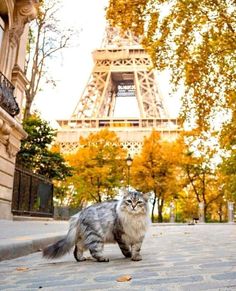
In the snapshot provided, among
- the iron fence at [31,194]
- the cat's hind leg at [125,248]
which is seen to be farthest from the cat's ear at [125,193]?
the iron fence at [31,194]

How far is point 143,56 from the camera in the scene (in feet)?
182

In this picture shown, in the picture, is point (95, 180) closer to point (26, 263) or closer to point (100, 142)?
point (100, 142)

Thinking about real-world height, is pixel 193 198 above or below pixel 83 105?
below

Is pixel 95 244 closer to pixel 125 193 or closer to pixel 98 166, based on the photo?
pixel 125 193

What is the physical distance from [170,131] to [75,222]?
1781 inches

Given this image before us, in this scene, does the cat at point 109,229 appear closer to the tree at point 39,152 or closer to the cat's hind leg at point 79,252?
the cat's hind leg at point 79,252

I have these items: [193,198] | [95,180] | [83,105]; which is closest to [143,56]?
[83,105]

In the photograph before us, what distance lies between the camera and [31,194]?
17328mm

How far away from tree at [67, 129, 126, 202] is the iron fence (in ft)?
39.0

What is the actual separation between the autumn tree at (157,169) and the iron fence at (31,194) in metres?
14.1

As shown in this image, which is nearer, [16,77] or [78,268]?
[78,268]

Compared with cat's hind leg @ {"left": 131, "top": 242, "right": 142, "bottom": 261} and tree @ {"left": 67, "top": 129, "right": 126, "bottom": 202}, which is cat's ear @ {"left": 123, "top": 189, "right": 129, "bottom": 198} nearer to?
cat's hind leg @ {"left": 131, "top": 242, "right": 142, "bottom": 261}

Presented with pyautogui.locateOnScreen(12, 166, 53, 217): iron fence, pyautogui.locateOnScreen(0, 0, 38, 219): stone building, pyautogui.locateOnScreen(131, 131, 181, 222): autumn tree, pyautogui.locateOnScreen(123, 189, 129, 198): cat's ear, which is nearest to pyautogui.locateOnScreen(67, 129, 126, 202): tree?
pyautogui.locateOnScreen(131, 131, 181, 222): autumn tree

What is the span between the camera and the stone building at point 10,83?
1276 cm
